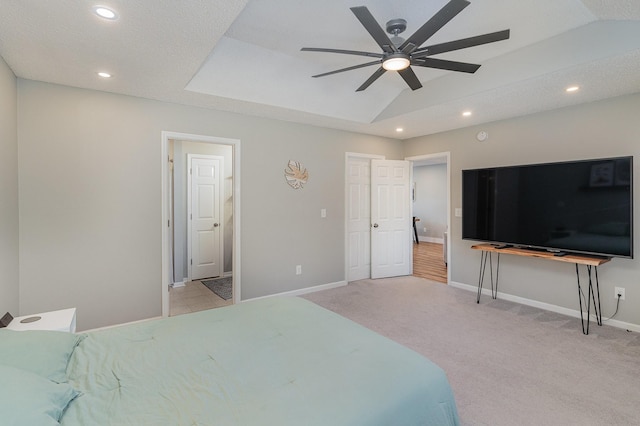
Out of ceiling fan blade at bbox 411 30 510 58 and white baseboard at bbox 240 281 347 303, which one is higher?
ceiling fan blade at bbox 411 30 510 58

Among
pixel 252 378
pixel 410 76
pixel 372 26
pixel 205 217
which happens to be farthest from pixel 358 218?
pixel 252 378

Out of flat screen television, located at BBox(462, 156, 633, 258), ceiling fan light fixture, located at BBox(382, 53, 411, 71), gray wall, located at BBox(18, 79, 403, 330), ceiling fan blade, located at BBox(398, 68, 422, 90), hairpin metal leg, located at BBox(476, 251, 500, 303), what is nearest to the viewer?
ceiling fan light fixture, located at BBox(382, 53, 411, 71)

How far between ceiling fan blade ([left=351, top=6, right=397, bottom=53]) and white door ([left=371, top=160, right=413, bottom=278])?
326 centimetres

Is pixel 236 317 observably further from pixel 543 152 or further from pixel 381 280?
pixel 543 152

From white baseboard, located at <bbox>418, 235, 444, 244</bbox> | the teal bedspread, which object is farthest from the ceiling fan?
white baseboard, located at <bbox>418, 235, 444, 244</bbox>

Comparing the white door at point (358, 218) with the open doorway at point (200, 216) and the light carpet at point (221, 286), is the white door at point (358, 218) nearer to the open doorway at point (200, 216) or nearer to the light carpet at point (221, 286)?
the light carpet at point (221, 286)

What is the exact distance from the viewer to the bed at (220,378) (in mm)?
1108

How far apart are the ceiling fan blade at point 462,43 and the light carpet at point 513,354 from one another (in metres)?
2.43

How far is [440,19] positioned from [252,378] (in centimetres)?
219

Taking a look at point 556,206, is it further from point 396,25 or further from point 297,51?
point 297,51

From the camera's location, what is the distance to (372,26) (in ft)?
6.29

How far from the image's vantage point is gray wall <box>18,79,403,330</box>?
293 cm

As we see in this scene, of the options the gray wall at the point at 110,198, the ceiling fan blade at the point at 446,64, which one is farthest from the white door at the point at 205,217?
the ceiling fan blade at the point at 446,64

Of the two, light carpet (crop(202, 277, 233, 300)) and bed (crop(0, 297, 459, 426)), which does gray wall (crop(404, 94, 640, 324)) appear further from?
light carpet (crop(202, 277, 233, 300))
